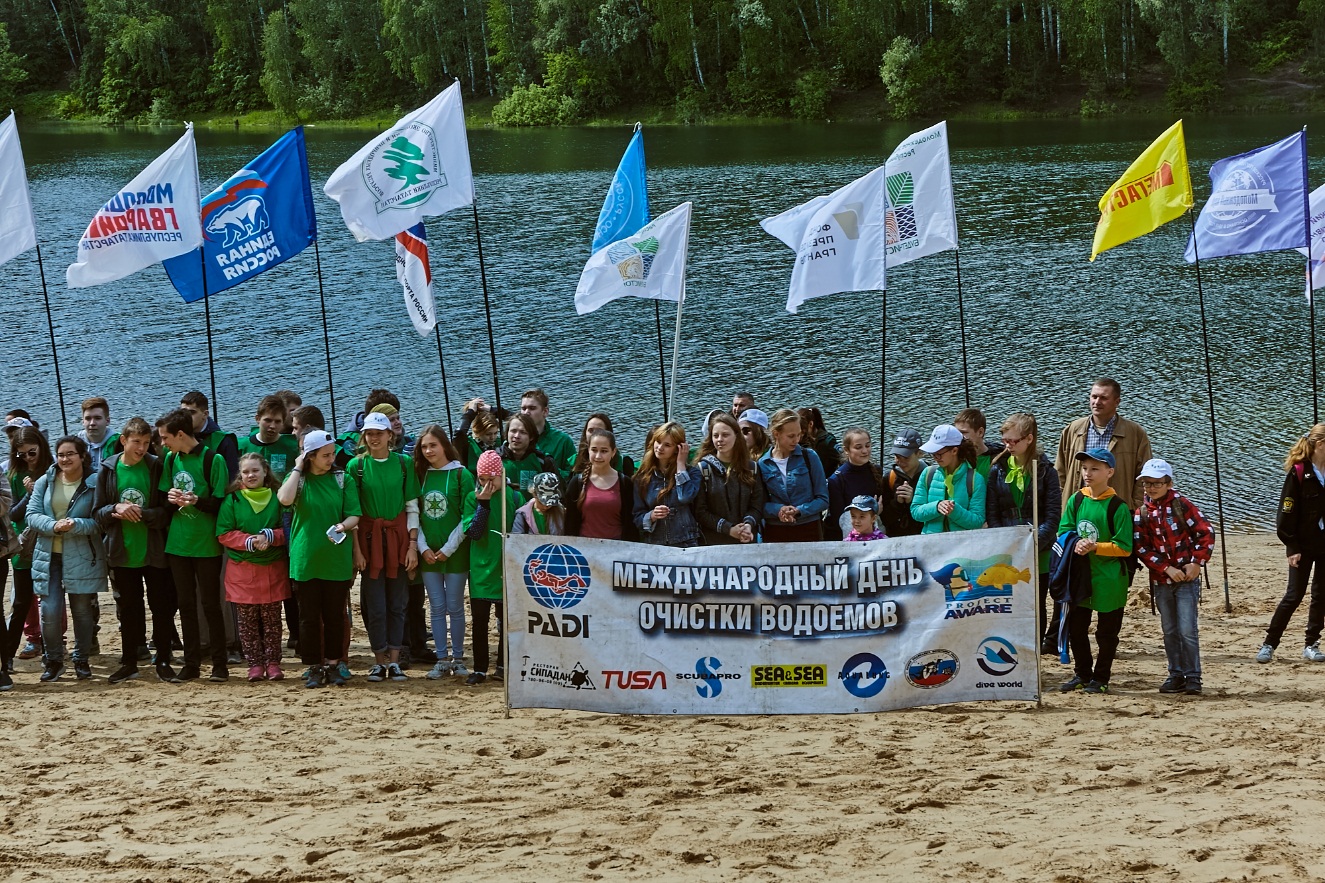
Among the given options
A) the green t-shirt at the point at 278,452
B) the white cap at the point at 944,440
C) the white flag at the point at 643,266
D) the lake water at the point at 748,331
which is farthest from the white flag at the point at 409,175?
the lake water at the point at 748,331

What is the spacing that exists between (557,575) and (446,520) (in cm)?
139

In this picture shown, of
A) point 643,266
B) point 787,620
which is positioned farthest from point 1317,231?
point 787,620

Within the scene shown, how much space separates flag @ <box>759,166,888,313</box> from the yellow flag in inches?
76.6

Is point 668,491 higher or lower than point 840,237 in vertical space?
lower

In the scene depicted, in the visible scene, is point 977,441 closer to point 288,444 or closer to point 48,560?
point 288,444

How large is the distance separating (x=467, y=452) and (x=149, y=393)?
15996 mm

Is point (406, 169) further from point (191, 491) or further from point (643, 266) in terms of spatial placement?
point (191, 491)

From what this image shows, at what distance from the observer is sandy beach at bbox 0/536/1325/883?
258 inches

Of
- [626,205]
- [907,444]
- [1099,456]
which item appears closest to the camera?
[1099,456]

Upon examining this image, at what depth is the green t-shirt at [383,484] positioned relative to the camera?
9719 millimetres

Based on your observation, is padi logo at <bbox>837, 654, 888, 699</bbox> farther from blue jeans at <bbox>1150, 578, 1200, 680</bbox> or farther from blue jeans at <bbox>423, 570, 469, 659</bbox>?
blue jeans at <bbox>423, 570, 469, 659</bbox>

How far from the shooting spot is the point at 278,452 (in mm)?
10734

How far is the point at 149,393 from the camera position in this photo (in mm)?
25141

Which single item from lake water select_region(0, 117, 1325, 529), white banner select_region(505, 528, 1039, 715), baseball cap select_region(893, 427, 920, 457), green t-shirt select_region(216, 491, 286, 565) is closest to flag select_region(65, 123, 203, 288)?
green t-shirt select_region(216, 491, 286, 565)
